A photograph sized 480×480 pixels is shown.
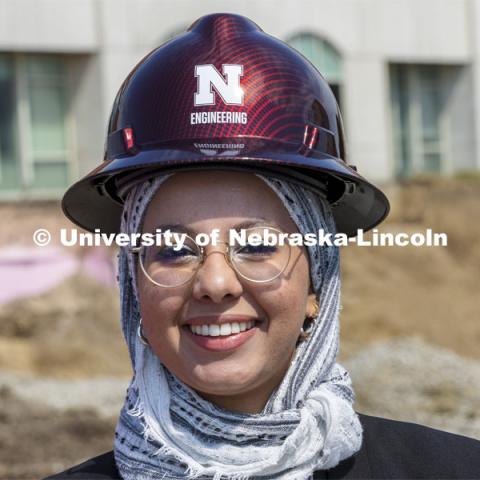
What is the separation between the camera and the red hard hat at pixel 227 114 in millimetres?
2504

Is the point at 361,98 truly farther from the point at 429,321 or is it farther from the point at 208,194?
the point at 208,194

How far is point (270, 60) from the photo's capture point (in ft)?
8.52

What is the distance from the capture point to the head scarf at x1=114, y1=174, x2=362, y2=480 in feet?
8.21

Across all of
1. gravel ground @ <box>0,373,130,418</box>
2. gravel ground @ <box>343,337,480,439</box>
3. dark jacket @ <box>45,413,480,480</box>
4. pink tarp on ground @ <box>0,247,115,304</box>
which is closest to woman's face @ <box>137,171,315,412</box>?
dark jacket @ <box>45,413,480,480</box>

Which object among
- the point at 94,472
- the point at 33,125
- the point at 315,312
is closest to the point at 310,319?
the point at 315,312

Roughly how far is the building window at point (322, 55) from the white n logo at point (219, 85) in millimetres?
15156

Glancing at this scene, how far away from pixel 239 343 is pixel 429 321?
13.4m

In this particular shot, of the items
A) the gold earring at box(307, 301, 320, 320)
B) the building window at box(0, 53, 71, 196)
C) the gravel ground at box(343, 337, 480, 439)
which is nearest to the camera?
the gold earring at box(307, 301, 320, 320)

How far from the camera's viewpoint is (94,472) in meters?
2.67

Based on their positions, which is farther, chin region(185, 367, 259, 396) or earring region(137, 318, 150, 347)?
earring region(137, 318, 150, 347)

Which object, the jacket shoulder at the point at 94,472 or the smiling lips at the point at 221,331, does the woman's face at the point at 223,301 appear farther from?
the jacket shoulder at the point at 94,472

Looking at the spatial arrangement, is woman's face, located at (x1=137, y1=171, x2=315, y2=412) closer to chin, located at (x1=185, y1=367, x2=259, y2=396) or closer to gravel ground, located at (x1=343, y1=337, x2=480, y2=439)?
chin, located at (x1=185, y1=367, x2=259, y2=396)

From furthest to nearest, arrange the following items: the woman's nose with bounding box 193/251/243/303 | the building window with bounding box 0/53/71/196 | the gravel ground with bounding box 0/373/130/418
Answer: the building window with bounding box 0/53/71/196 < the gravel ground with bounding box 0/373/130/418 < the woman's nose with bounding box 193/251/243/303

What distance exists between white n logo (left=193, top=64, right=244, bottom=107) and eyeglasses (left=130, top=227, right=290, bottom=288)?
332mm
